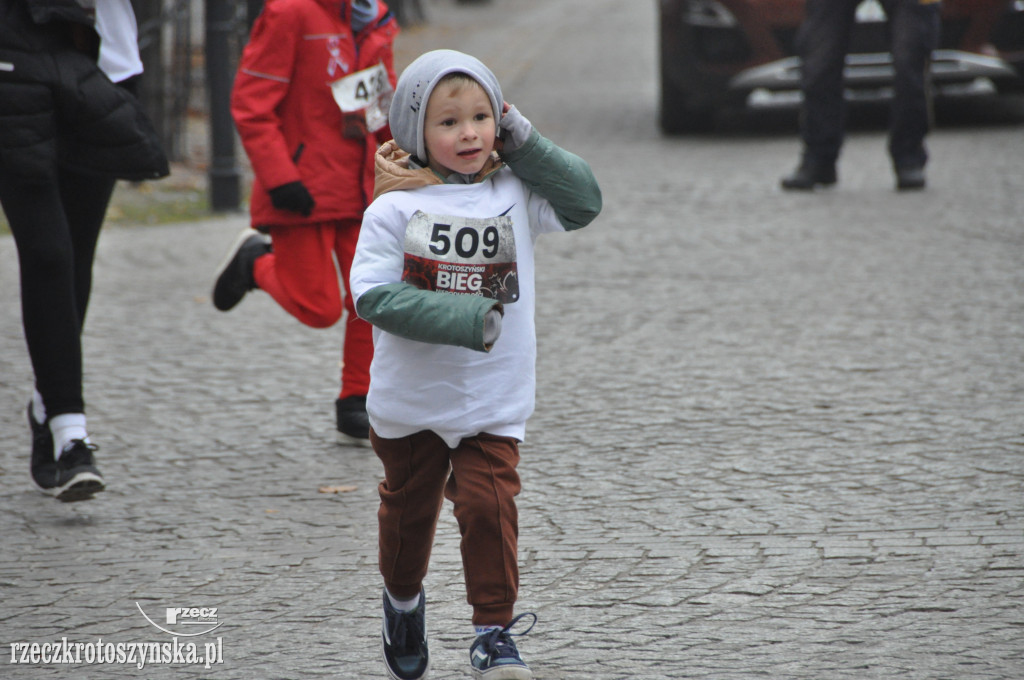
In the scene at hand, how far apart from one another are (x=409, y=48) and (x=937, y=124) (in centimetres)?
996

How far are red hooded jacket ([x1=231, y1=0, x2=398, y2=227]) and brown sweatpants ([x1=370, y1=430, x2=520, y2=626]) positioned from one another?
1716 mm

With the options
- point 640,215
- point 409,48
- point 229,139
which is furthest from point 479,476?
point 409,48

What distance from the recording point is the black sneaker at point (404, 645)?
112 inches

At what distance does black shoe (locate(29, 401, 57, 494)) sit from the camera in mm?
4105

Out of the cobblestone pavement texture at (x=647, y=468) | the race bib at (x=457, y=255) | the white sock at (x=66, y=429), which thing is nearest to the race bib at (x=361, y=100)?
the cobblestone pavement texture at (x=647, y=468)

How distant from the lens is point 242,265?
4.90 m

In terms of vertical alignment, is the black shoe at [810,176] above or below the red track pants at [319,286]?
below

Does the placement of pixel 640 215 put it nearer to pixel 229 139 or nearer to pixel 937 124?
pixel 229 139

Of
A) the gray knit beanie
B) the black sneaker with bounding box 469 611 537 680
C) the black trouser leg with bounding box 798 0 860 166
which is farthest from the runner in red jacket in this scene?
the black trouser leg with bounding box 798 0 860 166

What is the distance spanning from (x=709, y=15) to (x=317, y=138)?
240 inches

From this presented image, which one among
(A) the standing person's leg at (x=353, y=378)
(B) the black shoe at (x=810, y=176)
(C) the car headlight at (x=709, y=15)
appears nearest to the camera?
(A) the standing person's leg at (x=353, y=378)

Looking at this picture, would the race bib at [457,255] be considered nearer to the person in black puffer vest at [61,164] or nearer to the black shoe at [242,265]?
the person in black puffer vest at [61,164]

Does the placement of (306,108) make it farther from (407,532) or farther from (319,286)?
(407,532)

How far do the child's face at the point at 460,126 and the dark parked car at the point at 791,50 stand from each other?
731 cm
